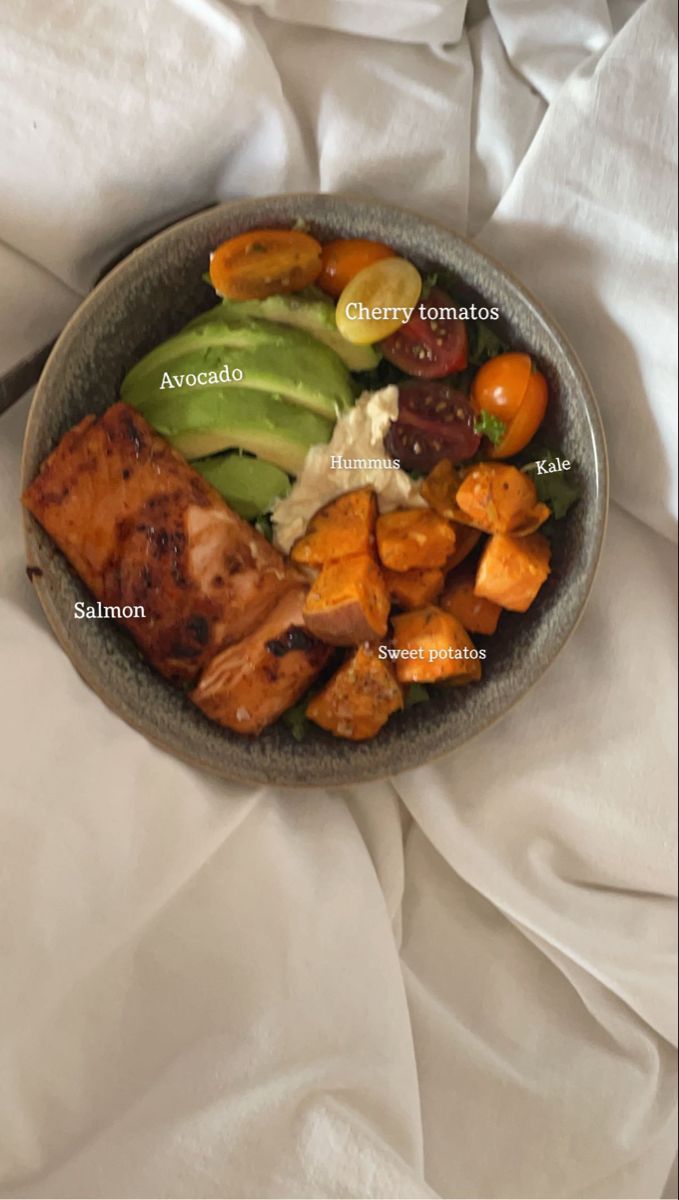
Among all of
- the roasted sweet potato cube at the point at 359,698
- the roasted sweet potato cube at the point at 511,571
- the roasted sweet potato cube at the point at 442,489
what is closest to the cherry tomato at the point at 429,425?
the roasted sweet potato cube at the point at 442,489

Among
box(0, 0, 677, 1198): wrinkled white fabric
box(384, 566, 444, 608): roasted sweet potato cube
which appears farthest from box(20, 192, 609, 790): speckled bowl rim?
box(384, 566, 444, 608): roasted sweet potato cube

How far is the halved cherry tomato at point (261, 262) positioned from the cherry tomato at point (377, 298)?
0.20 feet

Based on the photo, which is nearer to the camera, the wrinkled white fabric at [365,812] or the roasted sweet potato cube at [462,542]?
the wrinkled white fabric at [365,812]

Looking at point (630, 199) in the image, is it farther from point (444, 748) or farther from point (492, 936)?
point (492, 936)

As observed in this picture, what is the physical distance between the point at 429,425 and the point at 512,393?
0.10 m

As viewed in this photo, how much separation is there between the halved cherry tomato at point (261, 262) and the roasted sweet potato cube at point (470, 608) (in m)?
0.40

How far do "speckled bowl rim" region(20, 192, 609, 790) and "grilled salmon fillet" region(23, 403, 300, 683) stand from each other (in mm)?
44

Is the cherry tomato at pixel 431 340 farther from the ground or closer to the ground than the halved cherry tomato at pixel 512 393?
farther from the ground

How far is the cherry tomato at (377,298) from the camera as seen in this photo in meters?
1.04

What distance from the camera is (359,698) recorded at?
1.06 metres

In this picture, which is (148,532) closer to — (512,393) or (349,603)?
(349,603)

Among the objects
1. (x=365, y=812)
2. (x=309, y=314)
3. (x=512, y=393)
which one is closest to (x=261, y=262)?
(x=309, y=314)

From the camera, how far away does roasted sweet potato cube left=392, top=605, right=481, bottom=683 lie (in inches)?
41.4

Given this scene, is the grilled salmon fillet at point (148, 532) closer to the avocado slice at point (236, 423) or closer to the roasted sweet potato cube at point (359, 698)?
the avocado slice at point (236, 423)
